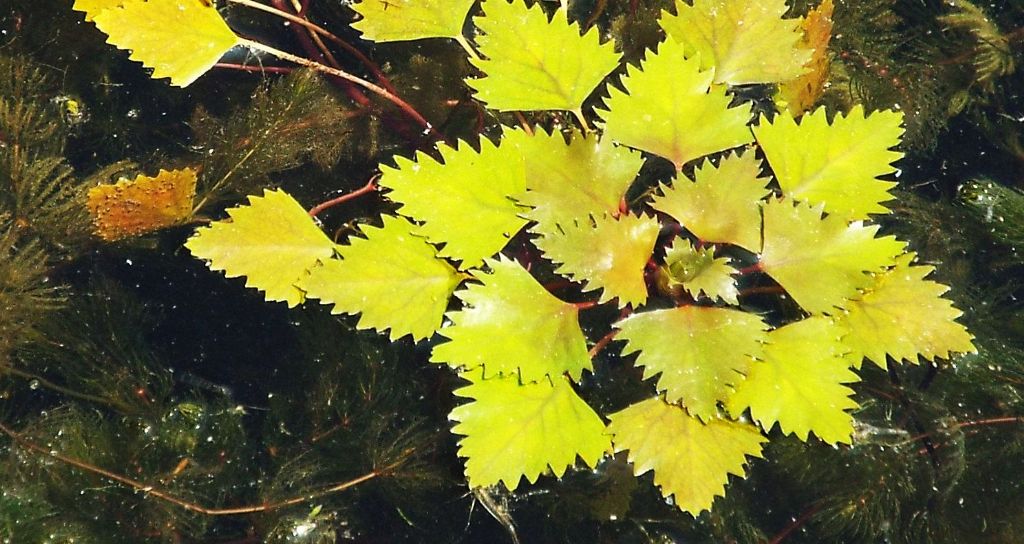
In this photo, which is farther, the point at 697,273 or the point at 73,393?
the point at 73,393

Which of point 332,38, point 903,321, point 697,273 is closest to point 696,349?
point 697,273

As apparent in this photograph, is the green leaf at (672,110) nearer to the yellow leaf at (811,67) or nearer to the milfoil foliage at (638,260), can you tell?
the milfoil foliage at (638,260)

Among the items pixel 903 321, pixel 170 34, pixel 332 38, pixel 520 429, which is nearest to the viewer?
pixel 520 429

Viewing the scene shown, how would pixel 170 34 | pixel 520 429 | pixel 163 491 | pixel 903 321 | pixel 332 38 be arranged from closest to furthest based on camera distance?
pixel 520 429 < pixel 903 321 < pixel 170 34 < pixel 163 491 < pixel 332 38

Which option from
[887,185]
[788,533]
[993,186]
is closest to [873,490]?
[788,533]

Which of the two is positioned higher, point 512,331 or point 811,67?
Result: point 811,67

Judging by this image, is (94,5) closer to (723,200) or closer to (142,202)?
(142,202)

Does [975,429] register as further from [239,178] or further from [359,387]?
[239,178]
